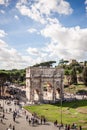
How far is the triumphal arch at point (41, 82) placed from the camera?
8297 centimetres

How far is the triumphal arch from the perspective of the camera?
272 feet

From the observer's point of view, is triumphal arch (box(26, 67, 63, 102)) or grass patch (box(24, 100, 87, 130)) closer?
grass patch (box(24, 100, 87, 130))

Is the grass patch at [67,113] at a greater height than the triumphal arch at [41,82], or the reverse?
the triumphal arch at [41,82]

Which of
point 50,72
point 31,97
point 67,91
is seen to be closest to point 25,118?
point 31,97

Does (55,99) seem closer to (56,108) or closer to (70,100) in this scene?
(70,100)

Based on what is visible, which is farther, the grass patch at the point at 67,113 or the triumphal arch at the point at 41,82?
the triumphal arch at the point at 41,82

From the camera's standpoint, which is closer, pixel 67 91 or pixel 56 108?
pixel 56 108

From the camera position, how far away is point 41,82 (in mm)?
84312

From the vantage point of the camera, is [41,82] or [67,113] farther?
[41,82]

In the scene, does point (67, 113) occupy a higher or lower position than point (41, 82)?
lower

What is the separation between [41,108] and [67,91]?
141 ft

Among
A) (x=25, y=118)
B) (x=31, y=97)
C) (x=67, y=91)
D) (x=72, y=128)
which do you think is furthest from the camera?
(x=67, y=91)

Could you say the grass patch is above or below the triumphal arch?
below

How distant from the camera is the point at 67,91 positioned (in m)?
113
